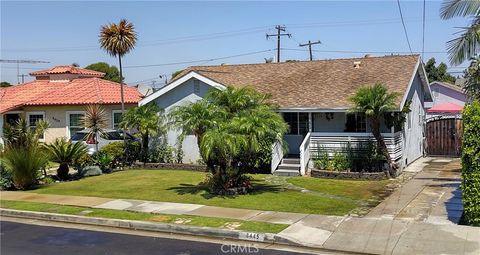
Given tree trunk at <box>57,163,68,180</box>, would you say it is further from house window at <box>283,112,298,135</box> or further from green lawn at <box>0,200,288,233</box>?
house window at <box>283,112,298,135</box>

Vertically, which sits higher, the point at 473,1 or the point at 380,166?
the point at 473,1

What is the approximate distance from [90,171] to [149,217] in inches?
368

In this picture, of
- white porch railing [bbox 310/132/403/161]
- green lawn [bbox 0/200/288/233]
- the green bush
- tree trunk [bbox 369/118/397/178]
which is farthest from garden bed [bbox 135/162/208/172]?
the green bush

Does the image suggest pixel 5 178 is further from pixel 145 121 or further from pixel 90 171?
pixel 145 121

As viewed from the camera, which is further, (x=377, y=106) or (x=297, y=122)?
(x=297, y=122)

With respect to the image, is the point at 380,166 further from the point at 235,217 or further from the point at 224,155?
the point at 235,217

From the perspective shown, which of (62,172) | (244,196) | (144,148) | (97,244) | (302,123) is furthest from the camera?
(144,148)

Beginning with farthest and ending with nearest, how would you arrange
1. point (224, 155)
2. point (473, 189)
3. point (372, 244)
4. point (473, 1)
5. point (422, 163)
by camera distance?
1. point (422, 163)
2. point (224, 155)
3. point (473, 1)
4. point (473, 189)
5. point (372, 244)

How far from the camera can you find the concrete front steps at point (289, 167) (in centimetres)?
1992

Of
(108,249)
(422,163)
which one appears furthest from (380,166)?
(108,249)

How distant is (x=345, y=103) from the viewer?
65.2 ft

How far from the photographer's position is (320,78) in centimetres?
2312

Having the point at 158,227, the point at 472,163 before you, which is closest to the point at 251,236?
the point at 158,227

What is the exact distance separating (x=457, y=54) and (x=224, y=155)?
6762mm
